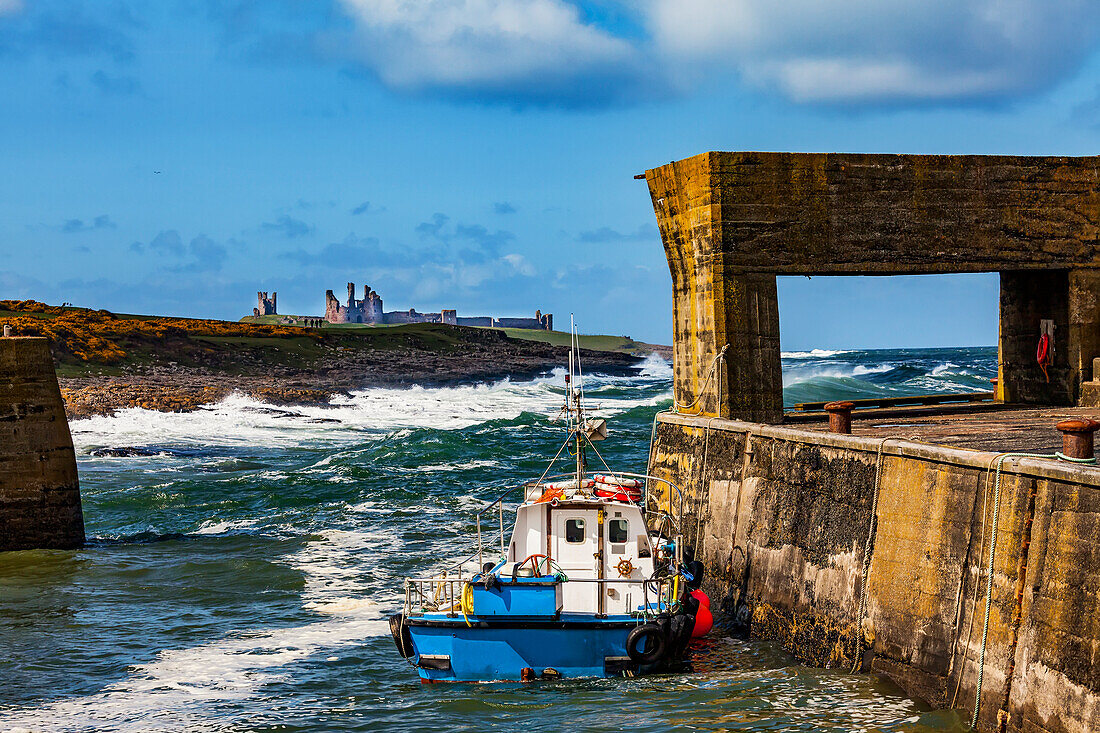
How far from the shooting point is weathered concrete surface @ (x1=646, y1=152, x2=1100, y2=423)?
62.5 ft

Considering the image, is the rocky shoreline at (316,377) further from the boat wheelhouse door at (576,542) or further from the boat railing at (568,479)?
the boat wheelhouse door at (576,542)

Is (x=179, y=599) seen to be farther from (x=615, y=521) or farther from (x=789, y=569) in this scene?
(x=789, y=569)

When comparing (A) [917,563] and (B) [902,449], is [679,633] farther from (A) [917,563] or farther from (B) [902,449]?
(B) [902,449]

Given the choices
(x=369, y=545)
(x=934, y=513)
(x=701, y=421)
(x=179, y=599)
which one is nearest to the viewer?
(x=934, y=513)

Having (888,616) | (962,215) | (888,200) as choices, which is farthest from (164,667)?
(962,215)

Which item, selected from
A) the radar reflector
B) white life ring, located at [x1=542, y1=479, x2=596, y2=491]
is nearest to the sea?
white life ring, located at [x1=542, y1=479, x2=596, y2=491]

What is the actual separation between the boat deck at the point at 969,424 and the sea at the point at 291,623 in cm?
418

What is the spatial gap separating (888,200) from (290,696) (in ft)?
42.7

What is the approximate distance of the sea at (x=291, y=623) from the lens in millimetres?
13219

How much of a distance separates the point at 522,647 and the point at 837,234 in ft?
31.5

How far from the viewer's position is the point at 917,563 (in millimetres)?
12172

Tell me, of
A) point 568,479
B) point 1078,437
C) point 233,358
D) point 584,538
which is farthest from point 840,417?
point 233,358

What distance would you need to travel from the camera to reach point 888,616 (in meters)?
12.6

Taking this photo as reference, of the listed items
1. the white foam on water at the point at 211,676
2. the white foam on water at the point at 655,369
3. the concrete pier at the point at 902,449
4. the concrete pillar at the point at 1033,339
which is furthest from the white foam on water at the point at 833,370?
the white foam on water at the point at 211,676
